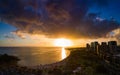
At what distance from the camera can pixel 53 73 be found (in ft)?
114

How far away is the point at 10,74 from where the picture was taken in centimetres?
3478

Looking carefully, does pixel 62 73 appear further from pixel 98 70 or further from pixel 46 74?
pixel 98 70

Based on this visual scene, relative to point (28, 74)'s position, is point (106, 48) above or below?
above

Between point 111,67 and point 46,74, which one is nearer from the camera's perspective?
point 111,67

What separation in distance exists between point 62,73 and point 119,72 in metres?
9.91

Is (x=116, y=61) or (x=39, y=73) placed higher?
(x=116, y=61)

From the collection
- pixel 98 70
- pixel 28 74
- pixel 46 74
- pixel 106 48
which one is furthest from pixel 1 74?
pixel 106 48

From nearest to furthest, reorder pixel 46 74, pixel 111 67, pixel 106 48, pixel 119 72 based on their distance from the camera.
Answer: pixel 119 72 → pixel 111 67 → pixel 46 74 → pixel 106 48

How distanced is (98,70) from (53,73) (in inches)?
335

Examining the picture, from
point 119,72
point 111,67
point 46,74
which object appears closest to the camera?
point 119,72

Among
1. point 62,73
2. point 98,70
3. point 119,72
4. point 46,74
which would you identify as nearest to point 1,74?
point 46,74

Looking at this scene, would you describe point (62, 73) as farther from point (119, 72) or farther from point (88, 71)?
point (119, 72)

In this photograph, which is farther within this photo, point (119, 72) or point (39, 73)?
point (39, 73)

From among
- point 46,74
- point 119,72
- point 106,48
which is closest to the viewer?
point 119,72
